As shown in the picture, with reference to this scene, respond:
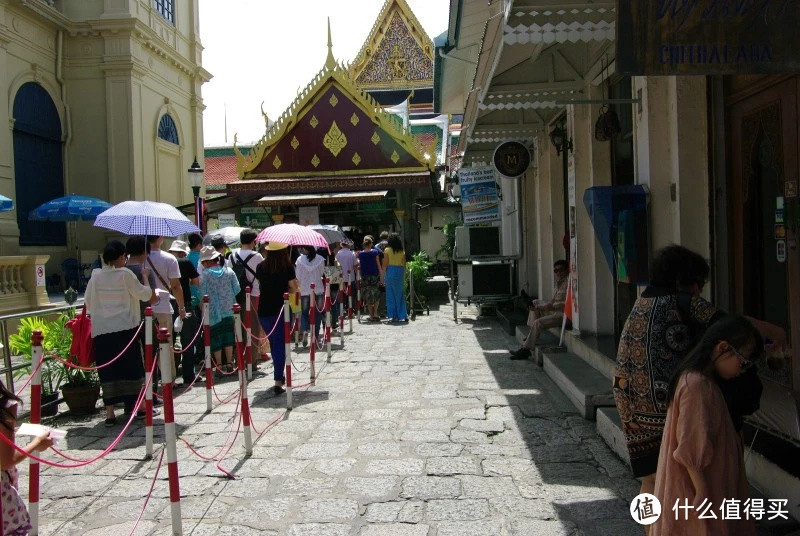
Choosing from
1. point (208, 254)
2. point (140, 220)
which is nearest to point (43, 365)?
point (140, 220)

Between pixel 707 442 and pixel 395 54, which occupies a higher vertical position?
pixel 395 54

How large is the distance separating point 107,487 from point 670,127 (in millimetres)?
5182

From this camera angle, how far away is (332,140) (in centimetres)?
2198

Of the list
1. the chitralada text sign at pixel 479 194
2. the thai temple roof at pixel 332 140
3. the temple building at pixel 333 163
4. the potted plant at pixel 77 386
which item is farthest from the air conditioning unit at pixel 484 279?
the potted plant at pixel 77 386

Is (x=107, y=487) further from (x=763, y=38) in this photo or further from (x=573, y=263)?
(x=573, y=263)

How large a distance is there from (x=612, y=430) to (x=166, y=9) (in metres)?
24.5

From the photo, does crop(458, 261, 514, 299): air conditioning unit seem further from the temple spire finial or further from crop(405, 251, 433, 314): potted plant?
the temple spire finial

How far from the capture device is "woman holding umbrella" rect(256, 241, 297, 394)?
834 centimetres

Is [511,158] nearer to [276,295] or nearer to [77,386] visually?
[276,295]

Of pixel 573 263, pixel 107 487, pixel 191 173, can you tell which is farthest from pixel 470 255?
pixel 107 487

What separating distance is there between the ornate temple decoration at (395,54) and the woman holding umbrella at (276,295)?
23.6 meters

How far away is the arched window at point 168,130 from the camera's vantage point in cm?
2503

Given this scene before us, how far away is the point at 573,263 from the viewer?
9.24 m

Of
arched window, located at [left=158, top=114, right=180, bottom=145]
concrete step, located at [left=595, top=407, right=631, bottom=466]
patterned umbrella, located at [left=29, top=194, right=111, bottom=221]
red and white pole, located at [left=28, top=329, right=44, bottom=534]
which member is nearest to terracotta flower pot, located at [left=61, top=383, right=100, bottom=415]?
red and white pole, located at [left=28, top=329, right=44, bottom=534]
